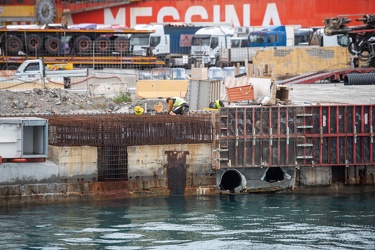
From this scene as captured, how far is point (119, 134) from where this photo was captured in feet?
97.2

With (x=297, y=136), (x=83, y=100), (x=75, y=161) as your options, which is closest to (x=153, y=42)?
(x=83, y=100)

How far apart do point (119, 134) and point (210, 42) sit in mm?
35120

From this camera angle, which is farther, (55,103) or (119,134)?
(55,103)

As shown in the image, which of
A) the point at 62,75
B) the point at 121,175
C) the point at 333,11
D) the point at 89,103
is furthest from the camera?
the point at 333,11

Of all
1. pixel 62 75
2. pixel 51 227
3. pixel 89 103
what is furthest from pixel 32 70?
pixel 51 227

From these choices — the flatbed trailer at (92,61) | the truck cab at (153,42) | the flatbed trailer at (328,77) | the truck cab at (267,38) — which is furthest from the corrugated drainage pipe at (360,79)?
the truck cab at (267,38)

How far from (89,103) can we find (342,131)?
519 inches

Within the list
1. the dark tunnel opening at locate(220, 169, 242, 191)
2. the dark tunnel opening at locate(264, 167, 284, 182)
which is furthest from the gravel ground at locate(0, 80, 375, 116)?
the dark tunnel opening at locate(220, 169, 242, 191)

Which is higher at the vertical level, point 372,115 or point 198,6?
point 198,6

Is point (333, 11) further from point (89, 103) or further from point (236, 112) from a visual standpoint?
point (236, 112)

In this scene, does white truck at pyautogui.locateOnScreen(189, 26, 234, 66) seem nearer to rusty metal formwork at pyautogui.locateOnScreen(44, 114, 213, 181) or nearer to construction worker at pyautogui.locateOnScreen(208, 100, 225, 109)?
construction worker at pyautogui.locateOnScreen(208, 100, 225, 109)

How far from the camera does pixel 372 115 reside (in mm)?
31219

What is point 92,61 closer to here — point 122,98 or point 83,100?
point 122,98

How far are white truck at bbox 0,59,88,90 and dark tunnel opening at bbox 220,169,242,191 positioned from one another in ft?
49.1
